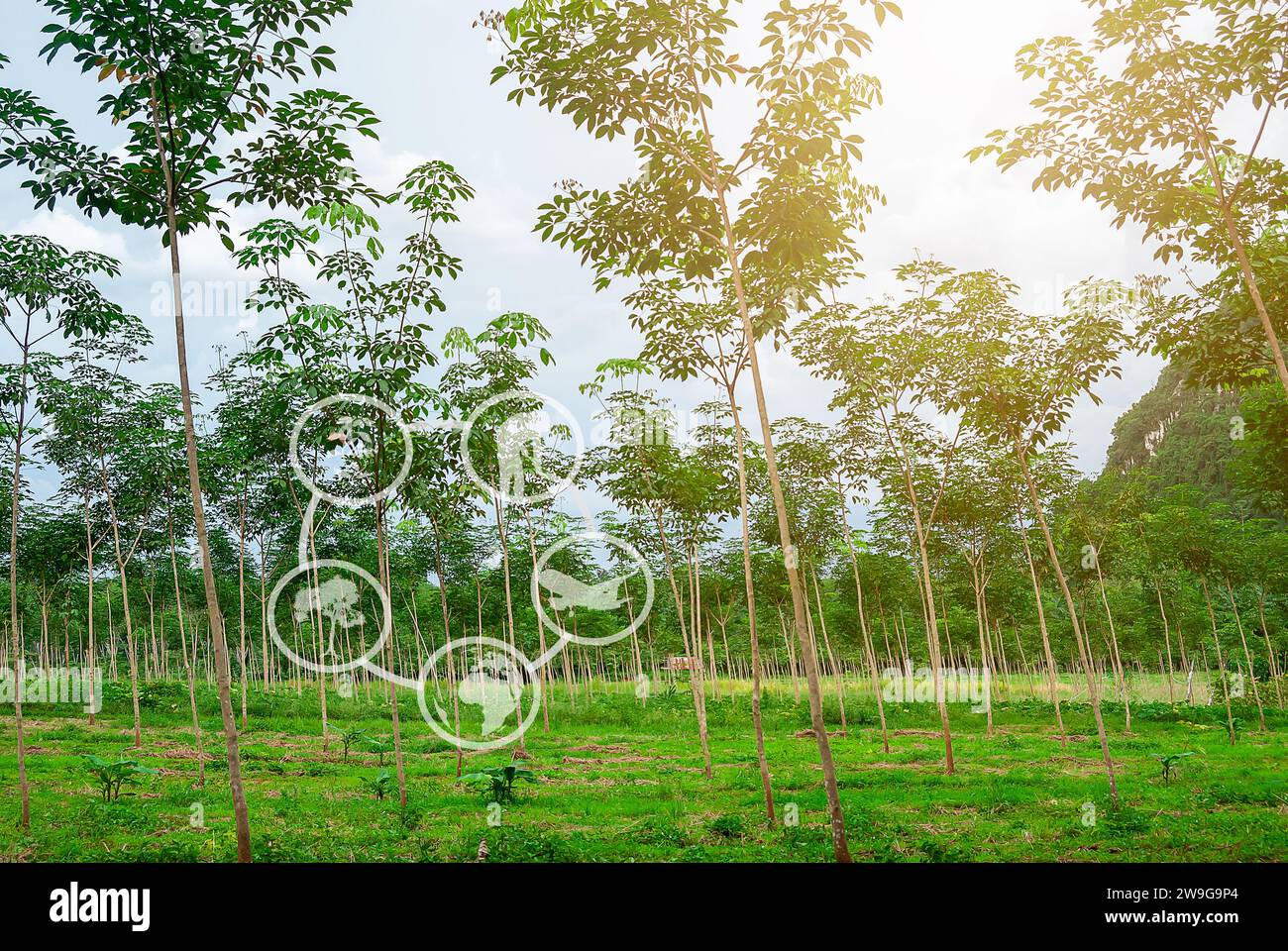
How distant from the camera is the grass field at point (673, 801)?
9.16 m

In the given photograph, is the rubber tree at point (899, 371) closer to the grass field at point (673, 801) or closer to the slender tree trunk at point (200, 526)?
the grass field at point (673, 801)

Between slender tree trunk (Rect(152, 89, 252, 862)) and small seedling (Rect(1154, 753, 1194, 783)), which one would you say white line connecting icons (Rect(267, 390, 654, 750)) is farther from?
small seedling (Rect(1154, 753, 1194, 783))

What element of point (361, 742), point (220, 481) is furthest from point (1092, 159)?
point (361, 742)

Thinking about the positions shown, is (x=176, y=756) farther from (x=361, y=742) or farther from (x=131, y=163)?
(x=131, y=163)

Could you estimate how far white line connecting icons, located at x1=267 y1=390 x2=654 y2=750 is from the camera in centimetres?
1102
